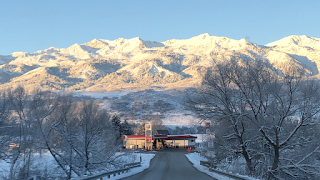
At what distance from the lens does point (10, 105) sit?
86.1 ft

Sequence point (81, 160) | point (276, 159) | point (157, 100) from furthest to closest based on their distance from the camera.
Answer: point (157, 100), point (81, 160), point (276, 159)

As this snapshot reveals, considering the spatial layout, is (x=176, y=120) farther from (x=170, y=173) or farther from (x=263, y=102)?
(x=263, y=102)

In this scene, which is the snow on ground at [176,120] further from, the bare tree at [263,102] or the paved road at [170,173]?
the bare tree at [263,102]

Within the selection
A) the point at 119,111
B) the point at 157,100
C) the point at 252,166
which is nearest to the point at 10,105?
the point at 252,166

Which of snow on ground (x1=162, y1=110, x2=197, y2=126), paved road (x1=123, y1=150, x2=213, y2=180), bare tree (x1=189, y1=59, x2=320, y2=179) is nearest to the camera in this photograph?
bare tree (x1=189, y1=59, x2=320, y2=179)

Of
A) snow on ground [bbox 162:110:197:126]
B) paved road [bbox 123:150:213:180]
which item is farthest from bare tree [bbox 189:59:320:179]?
snow on ground [bbox 162:110:197:126]

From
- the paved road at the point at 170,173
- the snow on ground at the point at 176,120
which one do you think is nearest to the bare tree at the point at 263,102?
the paved road at the point at 170,173

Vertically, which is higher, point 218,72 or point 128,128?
point 218,72

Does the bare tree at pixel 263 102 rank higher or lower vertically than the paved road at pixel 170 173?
higher

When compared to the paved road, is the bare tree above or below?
above

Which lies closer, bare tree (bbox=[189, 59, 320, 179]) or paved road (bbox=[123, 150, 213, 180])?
bare tree (bbox=[189, 59, 320, 179])

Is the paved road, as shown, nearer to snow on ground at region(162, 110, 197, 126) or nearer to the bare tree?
the bare tree

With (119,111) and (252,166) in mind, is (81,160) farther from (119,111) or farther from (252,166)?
(119,111)

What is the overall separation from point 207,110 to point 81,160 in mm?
9869
